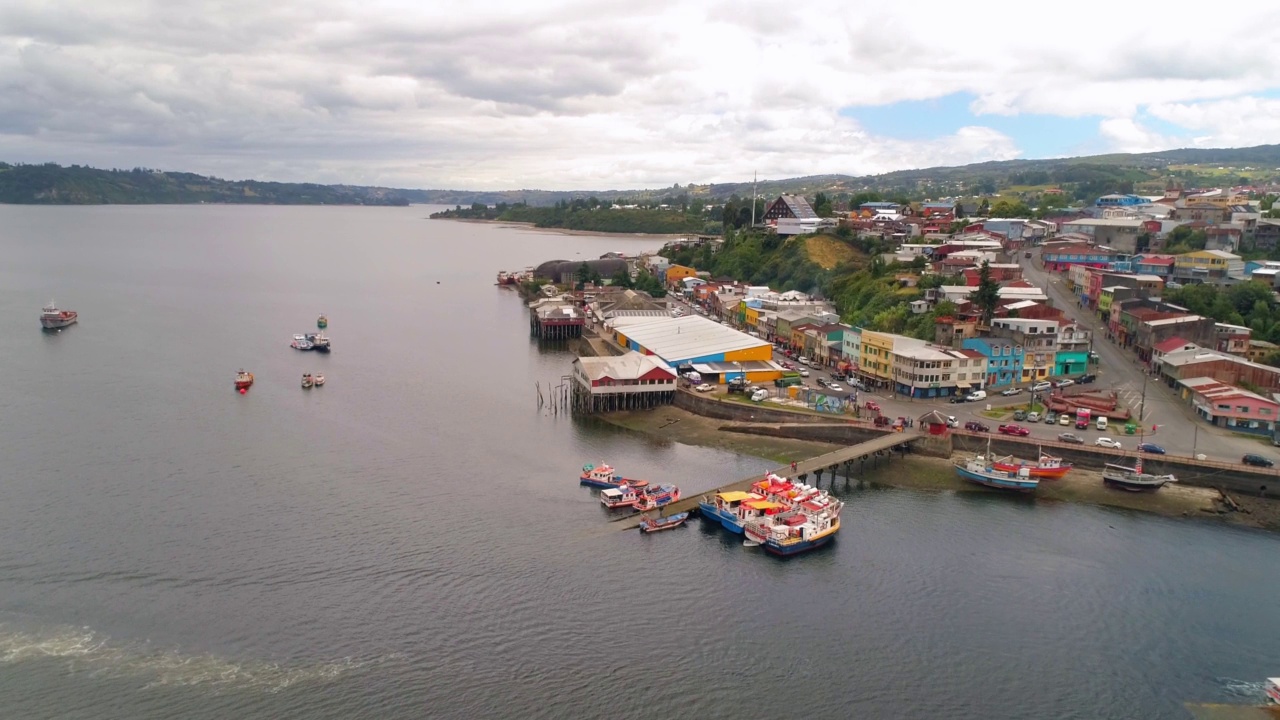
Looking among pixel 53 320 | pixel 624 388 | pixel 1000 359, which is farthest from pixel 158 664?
pixel 53 320

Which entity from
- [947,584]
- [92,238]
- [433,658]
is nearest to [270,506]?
[433,658]

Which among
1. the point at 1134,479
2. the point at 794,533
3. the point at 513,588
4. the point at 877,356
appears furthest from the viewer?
the point at 877,356

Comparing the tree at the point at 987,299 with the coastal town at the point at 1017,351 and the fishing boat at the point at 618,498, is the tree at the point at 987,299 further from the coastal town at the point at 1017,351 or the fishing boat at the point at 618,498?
the fishing boat at the point at 618,498

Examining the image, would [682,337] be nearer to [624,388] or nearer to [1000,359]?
[624,388]

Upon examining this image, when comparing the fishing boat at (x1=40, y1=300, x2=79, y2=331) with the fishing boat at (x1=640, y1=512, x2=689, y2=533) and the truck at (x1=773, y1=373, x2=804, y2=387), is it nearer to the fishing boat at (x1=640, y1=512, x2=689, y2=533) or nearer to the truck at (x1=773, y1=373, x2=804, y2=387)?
the truck at (x1=773, y1=373, x2=804, y2=387)

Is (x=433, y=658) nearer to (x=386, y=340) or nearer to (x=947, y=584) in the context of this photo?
(x=947, y=584)
